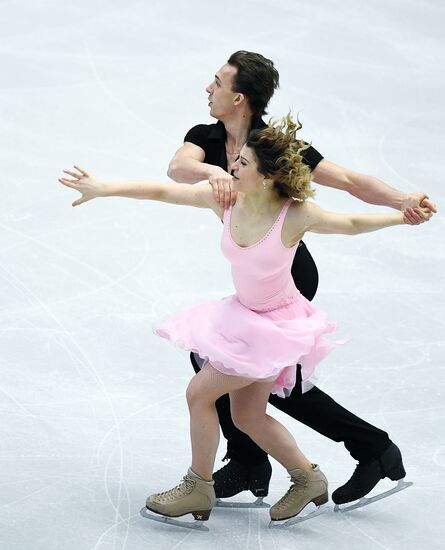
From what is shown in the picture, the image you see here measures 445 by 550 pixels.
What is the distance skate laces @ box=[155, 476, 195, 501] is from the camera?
3855mm

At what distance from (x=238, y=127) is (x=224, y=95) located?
12 centimetres

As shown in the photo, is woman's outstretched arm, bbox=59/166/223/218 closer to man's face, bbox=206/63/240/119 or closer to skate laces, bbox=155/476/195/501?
man's face, bbox=206/63/240/119

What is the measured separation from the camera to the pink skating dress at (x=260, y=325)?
3.69 m

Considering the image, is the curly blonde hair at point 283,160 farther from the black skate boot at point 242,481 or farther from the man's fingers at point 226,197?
the black skate boot at point 242,481

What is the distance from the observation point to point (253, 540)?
3.80 meters

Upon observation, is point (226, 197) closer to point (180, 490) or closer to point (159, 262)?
point (180, 490)

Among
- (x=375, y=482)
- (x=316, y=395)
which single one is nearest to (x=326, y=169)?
(x=316, y=395)

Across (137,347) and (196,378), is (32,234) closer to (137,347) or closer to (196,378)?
(137,347)

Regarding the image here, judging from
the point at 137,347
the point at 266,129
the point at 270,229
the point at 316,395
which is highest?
the point at 266,129

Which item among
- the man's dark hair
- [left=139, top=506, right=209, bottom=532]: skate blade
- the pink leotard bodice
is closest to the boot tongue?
[left=139, top=506, right=209, bottom=532]: skate blade

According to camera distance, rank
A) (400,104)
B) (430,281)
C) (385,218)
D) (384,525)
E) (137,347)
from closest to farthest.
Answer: (385,218) → (384,525) → (137,347) → (430,281) → (400,104)

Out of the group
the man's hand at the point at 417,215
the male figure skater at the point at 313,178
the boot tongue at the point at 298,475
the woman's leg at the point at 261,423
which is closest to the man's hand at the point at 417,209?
the man's hand at the point at 417,215

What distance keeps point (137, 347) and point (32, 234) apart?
1.20m

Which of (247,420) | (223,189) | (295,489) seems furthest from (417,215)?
(295,489)
